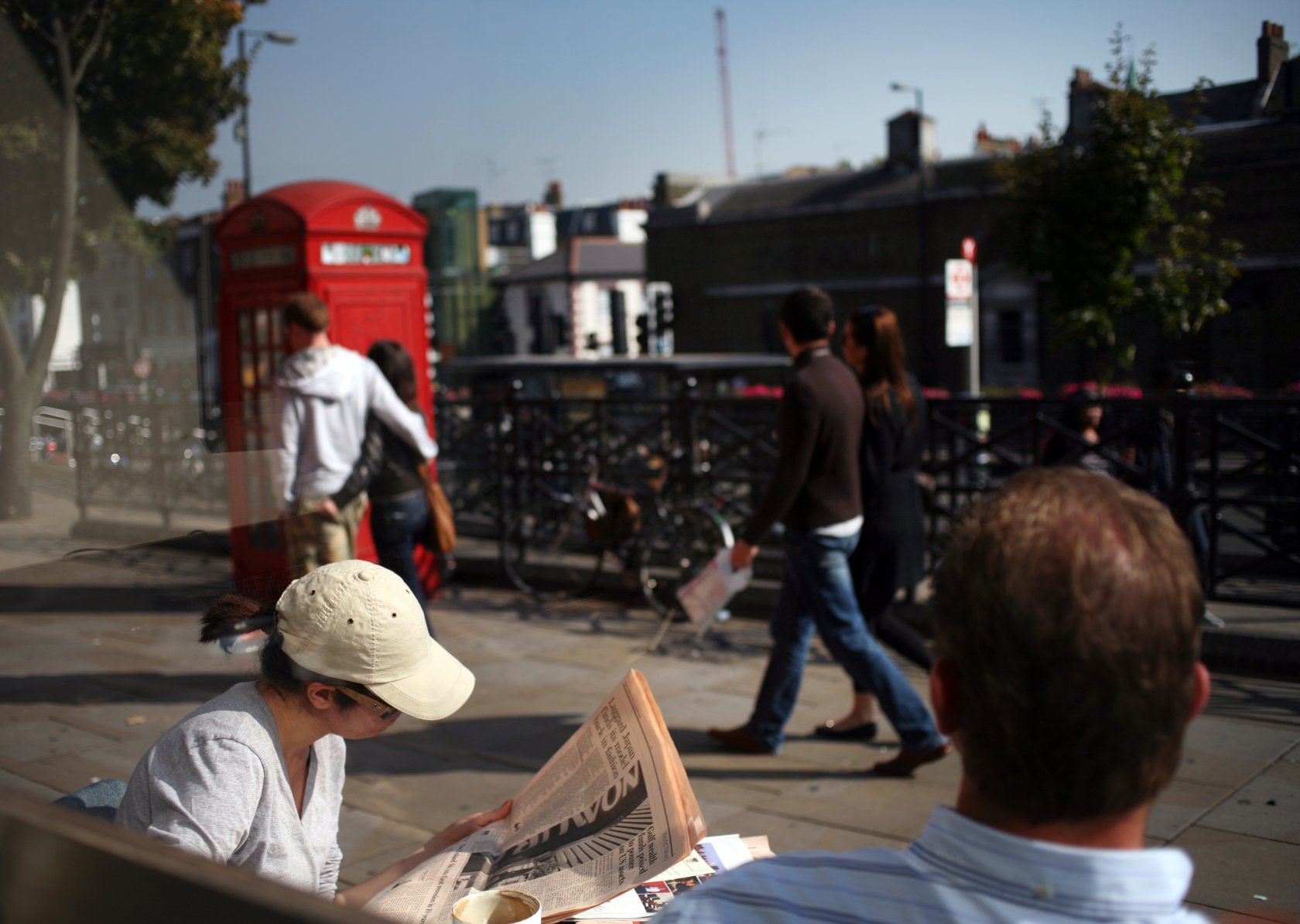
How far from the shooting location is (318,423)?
5570 millimetres

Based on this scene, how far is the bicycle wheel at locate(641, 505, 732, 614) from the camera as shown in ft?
26.6

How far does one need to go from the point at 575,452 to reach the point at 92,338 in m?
3.78

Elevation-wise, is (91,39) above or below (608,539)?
above

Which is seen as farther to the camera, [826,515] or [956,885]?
[826,515]

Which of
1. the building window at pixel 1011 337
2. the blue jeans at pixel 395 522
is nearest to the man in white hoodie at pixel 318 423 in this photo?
the blue jeans at pixel 395 522

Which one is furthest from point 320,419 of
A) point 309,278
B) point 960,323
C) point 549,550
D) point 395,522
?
point 960,323

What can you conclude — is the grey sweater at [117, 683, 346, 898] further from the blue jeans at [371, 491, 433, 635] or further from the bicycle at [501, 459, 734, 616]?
the bicycle at [501, 459, 734, 616]

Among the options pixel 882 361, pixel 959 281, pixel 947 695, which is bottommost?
pixel 947 695

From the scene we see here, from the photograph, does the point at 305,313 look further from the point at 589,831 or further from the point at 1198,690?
the point at 1198,690

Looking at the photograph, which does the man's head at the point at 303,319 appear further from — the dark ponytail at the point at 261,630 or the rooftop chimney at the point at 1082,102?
the rooftop chimney at the point at 1082,102

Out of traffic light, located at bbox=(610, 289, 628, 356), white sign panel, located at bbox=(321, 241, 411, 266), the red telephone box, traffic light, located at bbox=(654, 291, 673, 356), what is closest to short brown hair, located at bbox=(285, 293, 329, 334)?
the red telephone box

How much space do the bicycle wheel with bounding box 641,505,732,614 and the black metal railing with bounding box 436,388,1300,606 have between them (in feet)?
0.93

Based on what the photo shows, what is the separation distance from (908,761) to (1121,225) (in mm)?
8512

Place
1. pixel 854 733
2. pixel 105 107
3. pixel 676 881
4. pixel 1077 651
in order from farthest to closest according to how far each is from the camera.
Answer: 1. pixel 105 107
2. pixel 854 733
3. pixel 676 881
4. pixel 1077 651
